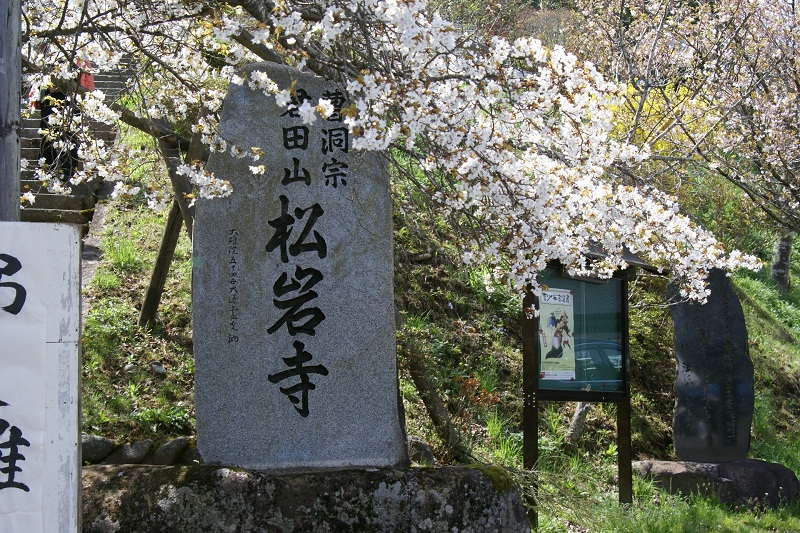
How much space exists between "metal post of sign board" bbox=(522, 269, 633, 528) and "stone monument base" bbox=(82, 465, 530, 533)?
5.36 ft

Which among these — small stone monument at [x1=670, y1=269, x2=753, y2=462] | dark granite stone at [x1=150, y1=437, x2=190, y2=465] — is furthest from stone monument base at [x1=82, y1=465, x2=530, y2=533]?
small stone monument at [x1=670, y1=269, x2=753, y2=462]

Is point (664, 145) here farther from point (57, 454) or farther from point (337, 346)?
point (57, 454)

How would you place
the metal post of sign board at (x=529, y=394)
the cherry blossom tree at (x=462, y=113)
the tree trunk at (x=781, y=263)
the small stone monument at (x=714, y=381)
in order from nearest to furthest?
the cherry blossom tree at (x=462, y=113)
the metal post of sign board at (x=529, y=394)
the small stone monument at (x=714, y=381)
the tree trunk at (x=781, y=263)

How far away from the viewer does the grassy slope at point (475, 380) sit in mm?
6543

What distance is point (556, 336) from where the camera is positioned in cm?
646

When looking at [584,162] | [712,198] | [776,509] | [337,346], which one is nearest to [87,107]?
[337,346]

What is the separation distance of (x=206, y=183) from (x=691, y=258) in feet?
12.0

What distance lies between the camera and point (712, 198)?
44.7 ft

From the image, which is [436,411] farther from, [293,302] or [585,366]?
[293,302]

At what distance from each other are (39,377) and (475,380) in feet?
16.7

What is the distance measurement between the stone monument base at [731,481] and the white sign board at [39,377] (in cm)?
601

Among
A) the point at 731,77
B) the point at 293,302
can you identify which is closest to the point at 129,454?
the point at 293,302

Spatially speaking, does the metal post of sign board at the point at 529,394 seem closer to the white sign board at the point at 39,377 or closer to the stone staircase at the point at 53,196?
the stone staircase at the point at 53,196

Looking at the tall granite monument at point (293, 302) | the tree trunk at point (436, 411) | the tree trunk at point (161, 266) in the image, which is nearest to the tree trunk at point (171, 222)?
the tree trunk at point (161, 266)
